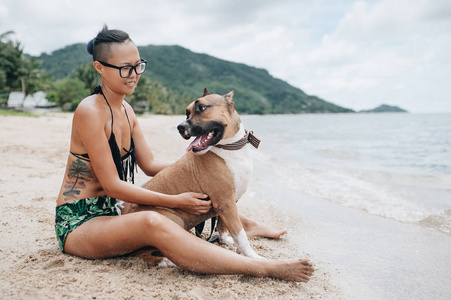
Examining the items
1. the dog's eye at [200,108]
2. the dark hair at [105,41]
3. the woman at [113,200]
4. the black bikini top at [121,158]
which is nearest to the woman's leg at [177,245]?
the woman at [113,200]

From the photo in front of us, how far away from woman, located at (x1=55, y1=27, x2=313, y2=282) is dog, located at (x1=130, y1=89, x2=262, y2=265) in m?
0.16

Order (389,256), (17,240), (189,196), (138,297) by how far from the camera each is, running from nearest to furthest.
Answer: (138,297) → (189,196) → (17,240) → (389,256)

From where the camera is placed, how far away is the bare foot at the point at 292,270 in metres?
2.73

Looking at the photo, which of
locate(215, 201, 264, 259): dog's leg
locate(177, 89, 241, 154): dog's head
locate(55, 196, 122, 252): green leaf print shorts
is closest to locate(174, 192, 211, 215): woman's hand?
locate(215, 201, 264, 259): dog's leg

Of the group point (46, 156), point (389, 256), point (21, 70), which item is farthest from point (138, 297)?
point (21, 70)

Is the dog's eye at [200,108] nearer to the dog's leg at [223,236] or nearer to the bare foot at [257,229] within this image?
the dog's leg at [223,236]

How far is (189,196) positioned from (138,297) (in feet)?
3.01

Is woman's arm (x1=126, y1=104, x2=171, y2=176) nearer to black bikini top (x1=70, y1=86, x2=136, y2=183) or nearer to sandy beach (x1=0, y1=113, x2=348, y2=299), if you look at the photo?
black bikini top (x1=70, y1=86, x2=136, y2=183)

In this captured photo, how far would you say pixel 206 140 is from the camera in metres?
2.95

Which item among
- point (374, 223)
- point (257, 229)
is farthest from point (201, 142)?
point (374, 223)

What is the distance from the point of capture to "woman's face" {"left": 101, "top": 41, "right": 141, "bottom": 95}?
9.59 feet

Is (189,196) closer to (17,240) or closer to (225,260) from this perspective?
(225,260)

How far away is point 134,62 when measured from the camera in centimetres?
302

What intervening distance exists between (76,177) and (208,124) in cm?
137
